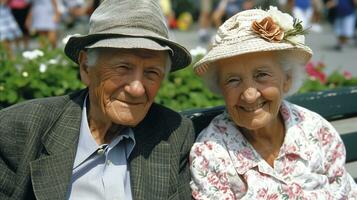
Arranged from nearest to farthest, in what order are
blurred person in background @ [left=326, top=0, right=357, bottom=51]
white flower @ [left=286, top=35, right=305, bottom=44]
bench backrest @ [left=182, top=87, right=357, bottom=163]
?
white flower @ [left=286, top=35, right=305, bottom=44]
bench backrest @ [left=182, top=87, right=357, bottom=163]
blurred person in background @ [left=326, top=0, right=357, bottom=51]

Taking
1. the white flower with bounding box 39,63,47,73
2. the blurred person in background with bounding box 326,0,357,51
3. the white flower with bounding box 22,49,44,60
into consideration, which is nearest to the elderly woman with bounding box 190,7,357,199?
the white flower with bounding box 39,63,47,73

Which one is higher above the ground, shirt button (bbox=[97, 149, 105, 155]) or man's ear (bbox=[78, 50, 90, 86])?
man's ear (bbox=[78, 50, 90, 86])

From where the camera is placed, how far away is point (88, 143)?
282 centimetres

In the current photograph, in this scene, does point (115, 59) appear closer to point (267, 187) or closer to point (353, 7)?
point (267, 187)

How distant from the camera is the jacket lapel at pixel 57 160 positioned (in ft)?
8.73

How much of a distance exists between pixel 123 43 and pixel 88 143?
0.48 metres

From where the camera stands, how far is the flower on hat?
281 centimetres

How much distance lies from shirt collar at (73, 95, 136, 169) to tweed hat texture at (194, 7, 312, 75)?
0.45 metres

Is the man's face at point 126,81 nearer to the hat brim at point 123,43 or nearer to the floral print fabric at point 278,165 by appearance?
the hat brim at point 123,43

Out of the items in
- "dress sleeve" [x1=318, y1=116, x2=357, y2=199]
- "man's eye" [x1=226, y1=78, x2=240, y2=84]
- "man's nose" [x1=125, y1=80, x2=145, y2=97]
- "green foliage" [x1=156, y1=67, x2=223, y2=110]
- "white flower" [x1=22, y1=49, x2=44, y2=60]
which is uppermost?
"man's nose" [x1=125, y1=80, x2=145, y2=97]

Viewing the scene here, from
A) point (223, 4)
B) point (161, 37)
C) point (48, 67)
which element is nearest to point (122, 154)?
point (161, 37)

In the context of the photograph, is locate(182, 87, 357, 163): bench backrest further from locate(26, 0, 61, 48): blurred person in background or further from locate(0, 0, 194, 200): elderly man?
locate(26, 0, 61, 48): blurred person in background

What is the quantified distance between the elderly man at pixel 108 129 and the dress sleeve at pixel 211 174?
0.05 metres

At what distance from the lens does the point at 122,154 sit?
2861 millimetres
